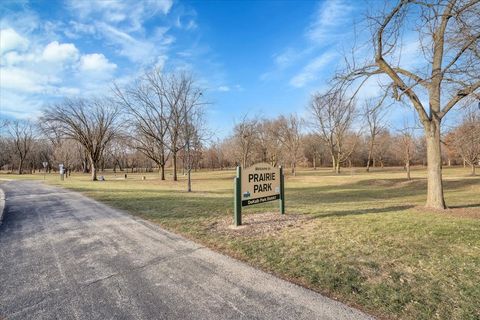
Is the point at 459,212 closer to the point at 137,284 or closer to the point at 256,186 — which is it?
the point at 256,186

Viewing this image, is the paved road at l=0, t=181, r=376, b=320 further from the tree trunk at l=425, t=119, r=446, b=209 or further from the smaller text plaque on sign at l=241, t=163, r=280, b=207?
the tree trunk at l=425, t=119, r=446, b=209

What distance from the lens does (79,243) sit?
508cm

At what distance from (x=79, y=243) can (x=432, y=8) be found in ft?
33.0

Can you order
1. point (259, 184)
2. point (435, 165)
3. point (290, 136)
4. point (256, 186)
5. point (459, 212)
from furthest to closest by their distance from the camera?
point (290, 136)
point (435, 165)
point (459, 212)
point (259, 184)
point (256, 186)

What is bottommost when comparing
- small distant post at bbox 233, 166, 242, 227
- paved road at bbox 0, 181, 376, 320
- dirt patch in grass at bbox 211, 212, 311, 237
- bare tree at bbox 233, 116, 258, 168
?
dirt patch in grass at bbox 211, 212, 311, 237

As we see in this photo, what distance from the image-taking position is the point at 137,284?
10.8ft

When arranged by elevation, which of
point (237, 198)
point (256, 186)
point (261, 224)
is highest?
point (256, 186)

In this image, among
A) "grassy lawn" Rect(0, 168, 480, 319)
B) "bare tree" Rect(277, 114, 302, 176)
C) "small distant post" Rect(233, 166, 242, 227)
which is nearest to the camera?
"grassy lawn" Rect(0, 168, 480, 319)

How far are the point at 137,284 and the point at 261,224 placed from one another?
3755 mm

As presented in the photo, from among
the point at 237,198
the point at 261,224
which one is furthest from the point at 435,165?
the point at 237,198

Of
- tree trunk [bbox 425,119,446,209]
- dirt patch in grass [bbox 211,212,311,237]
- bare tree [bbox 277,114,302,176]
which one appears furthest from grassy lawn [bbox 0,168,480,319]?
bare tree [bbox 277,114,302,176]

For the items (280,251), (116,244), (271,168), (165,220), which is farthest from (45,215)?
(280,251)

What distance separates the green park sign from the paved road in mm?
1771

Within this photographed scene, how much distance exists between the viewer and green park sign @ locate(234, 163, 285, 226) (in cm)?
639
